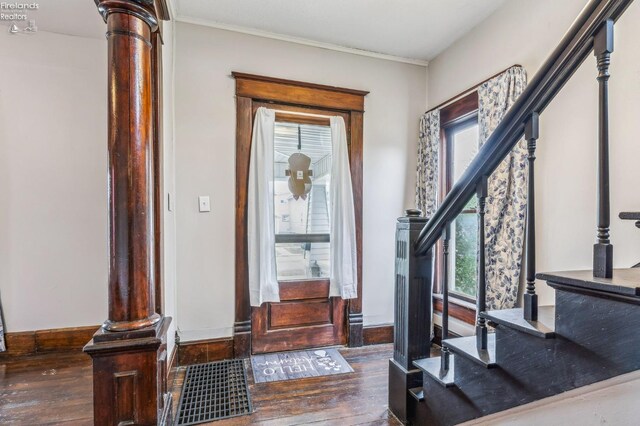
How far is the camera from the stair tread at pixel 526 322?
105cm

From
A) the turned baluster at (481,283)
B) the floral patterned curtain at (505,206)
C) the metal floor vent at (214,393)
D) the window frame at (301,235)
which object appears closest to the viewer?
the turned baluster at (481,283)

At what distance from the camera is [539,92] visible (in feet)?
3.63

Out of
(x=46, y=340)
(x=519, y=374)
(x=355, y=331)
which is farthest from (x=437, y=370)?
(x=46, y=340)

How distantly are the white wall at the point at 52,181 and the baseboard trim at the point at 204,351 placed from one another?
78 centimetres

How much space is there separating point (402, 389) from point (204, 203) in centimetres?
191

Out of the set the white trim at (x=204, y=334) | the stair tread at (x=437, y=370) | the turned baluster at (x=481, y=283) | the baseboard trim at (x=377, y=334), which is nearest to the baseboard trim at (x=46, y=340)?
the white trim at (x=204, y=334)

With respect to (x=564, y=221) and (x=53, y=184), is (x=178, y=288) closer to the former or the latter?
(x=53, y=184)

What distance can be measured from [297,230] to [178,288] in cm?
106

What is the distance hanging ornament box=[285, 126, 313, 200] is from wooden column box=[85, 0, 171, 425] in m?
1.70

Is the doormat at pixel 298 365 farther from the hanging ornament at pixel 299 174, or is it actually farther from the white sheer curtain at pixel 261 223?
the hanging ornament at pixel 299 174

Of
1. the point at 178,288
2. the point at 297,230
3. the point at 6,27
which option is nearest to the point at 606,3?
the point at 297,230

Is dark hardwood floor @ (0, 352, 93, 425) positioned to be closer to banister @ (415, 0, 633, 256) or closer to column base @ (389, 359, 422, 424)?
column base @ (389, 359, 422, 424)

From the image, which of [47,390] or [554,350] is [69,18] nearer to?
[47,390]

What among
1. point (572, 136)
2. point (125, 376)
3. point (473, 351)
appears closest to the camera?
point (125, 376)
